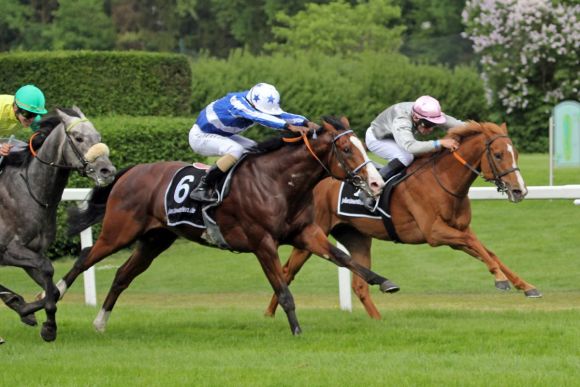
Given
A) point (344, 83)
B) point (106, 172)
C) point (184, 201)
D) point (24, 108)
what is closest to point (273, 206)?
point (184, 201)

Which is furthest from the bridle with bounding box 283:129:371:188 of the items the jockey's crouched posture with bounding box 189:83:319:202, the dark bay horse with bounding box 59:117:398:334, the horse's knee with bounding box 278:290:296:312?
the horse's knee with bounding box 278:290:296:312

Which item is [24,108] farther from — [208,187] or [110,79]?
[110,79]

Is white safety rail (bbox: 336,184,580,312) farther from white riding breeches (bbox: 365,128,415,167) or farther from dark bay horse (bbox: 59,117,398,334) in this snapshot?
dark bay horse (bbox: 59,117,398,334)

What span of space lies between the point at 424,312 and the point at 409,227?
0.68 m

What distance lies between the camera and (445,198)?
10242mm

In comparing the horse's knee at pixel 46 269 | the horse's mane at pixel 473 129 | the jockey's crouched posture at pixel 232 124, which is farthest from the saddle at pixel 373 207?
the horse's knee at pixel 46 269

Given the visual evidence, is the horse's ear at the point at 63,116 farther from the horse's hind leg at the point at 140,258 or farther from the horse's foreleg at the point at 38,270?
the horse's hind leg at the point at 140,258

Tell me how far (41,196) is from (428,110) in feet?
10.3

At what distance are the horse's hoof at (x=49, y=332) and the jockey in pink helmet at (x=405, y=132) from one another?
3.06m

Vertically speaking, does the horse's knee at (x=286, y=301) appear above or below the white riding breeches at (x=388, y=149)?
below

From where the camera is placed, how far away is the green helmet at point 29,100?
9281 mm

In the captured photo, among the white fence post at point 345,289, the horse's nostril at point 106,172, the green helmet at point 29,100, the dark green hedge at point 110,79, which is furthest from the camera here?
the dark green hedge at point 110,79

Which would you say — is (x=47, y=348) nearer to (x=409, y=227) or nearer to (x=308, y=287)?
(x=409, y=227)

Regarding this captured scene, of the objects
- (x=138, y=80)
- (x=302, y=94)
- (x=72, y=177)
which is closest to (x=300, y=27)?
(x=302, y=94)
